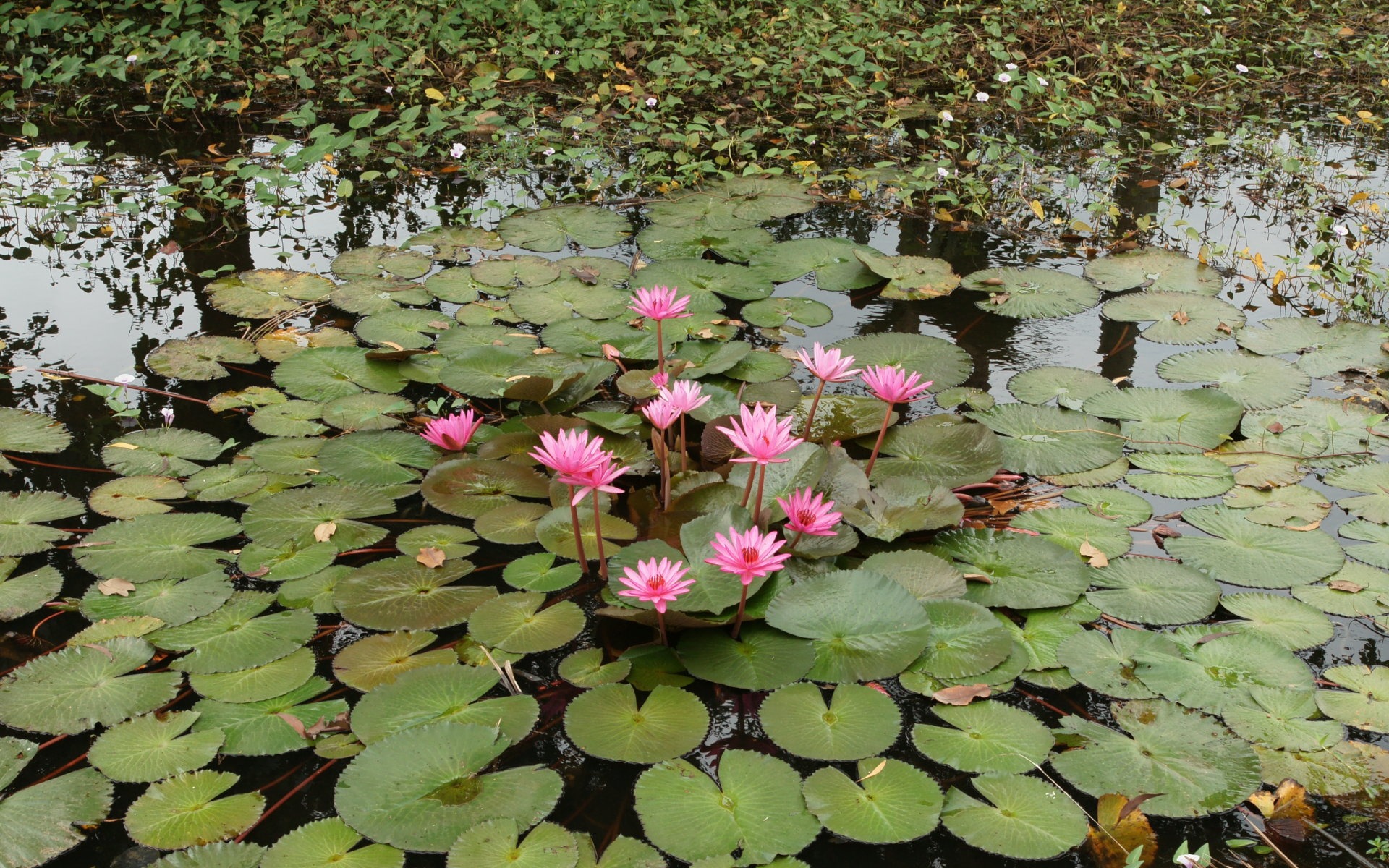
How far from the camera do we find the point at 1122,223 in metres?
4.12

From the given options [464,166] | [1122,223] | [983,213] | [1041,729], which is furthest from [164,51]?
[1041,729]

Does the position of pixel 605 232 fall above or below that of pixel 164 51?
below

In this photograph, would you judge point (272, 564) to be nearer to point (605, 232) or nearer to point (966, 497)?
point (966, 497)

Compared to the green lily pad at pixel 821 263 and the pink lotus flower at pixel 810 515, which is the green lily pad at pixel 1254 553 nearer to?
the pink lotus flower at pixel 810 515

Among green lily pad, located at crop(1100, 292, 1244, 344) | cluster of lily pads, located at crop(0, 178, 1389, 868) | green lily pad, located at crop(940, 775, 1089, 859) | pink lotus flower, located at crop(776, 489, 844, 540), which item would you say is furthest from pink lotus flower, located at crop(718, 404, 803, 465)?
green lily pad, located at crop(1100, 292, 1244, 344)

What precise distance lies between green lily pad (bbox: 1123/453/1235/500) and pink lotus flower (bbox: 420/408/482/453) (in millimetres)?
1629

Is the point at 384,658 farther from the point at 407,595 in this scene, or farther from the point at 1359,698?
the point at 1359,698

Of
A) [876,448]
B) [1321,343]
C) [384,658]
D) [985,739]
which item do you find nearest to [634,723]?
[384,658]

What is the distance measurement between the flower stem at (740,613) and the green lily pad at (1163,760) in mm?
599

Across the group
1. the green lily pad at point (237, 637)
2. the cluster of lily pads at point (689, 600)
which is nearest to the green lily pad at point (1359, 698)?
the cluster of lily pads at point (689, 600)

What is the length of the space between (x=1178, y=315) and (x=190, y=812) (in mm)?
3020

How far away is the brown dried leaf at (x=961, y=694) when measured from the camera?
6.26 feet

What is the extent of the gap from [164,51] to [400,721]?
4.89 m

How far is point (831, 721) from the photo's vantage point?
6.06 ft
